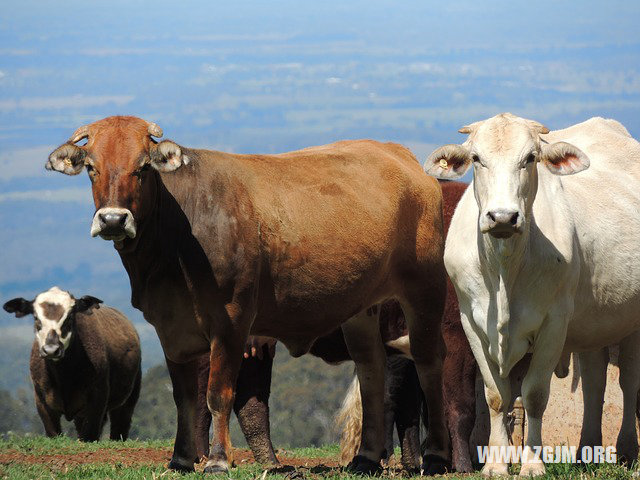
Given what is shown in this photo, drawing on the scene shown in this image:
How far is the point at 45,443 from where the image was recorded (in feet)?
41.8

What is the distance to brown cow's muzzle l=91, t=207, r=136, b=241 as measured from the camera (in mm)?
8438

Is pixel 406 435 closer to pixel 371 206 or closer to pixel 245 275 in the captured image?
Result: pixel 371 206

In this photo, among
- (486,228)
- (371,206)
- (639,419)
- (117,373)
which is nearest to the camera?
(486,228)

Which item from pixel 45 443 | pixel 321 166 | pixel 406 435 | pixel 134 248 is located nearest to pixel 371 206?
pixel 321 166

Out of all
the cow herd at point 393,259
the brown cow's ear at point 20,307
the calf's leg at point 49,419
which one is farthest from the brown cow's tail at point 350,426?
the brown cow's ear at point 20,307

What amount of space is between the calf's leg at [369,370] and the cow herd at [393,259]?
0.05 ft

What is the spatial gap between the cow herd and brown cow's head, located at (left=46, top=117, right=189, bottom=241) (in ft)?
0.05

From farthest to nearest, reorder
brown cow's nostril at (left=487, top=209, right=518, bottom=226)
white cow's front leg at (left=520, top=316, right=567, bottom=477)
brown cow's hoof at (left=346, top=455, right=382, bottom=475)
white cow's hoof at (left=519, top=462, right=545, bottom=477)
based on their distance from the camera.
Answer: brown cow's hoof at (left=346, top=455, right=382, bottom=475) → white cow's front leg at (left=520, top=316, right=567, bottom=477) → white cow's hoof at (left=519, top=462, right=545, bottom=477) → brown cow's nostril at (left=487, top=209, right=518, bottom=226)

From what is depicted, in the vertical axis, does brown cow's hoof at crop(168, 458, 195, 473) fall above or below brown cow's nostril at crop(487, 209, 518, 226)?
below

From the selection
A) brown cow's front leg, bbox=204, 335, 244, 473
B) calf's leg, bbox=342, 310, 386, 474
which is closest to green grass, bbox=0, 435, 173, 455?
calf's leg, bbox=342, 310, 386, 474

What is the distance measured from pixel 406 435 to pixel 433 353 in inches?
66.9

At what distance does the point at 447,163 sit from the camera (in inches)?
344

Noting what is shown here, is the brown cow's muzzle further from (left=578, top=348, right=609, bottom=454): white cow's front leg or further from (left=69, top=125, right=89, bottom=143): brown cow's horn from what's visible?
(left=578, top=348, right=609, bottom=454): white cow's front leg

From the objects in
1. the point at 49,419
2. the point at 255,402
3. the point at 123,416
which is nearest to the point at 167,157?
the point at 255,402
